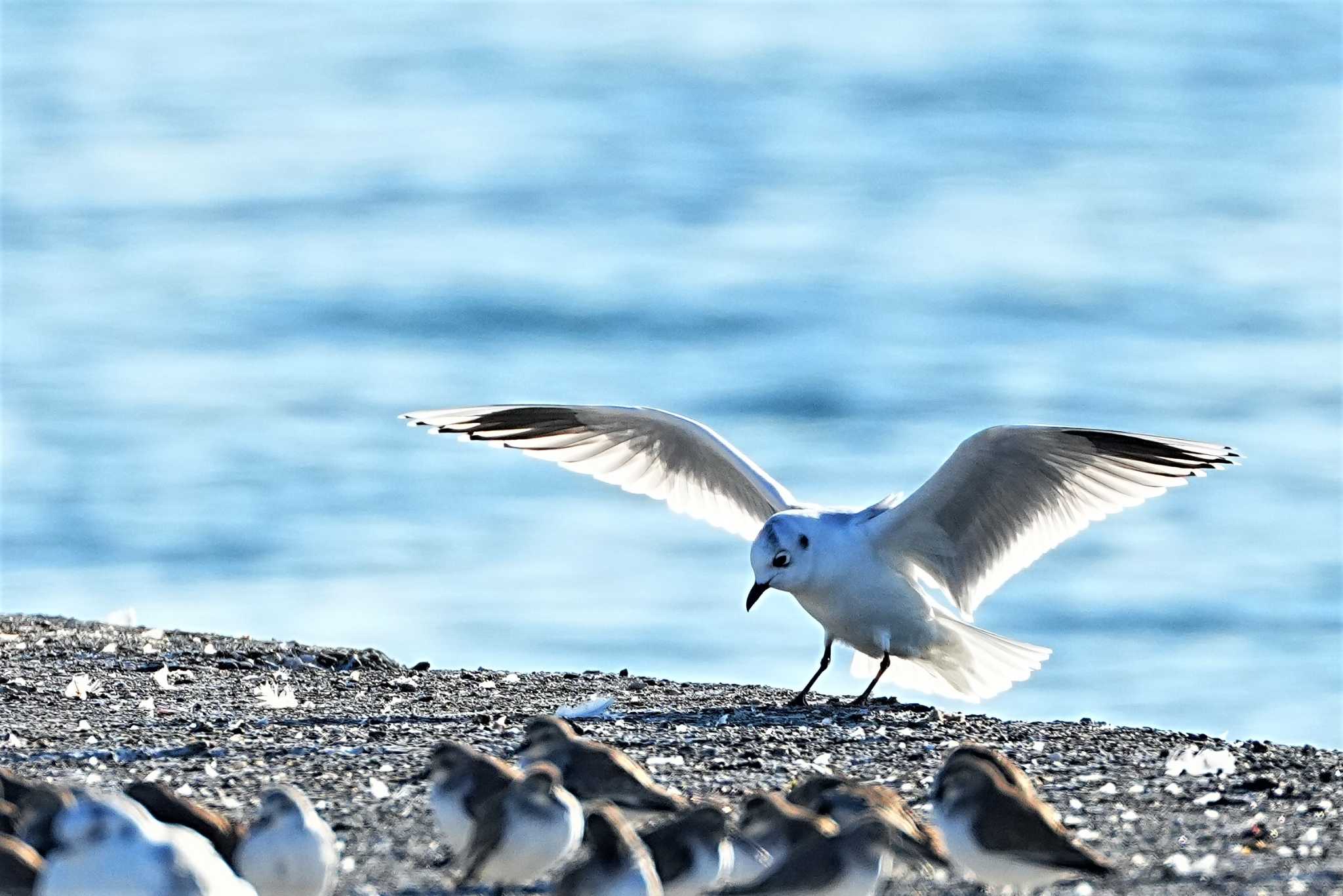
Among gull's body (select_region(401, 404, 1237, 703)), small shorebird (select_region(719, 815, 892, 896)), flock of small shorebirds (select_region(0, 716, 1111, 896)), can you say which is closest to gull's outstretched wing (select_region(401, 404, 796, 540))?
gull's body (select_region(401, 404, 1237, 703))

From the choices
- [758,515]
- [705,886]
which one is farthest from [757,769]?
[758,515]

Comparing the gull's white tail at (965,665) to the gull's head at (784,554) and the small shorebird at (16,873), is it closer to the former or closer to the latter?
the gull's head at (784,554)

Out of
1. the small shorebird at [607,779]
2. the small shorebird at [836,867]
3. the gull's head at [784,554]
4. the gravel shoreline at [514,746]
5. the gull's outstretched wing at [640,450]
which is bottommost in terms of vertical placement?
the gravel shoreline at [514,746]

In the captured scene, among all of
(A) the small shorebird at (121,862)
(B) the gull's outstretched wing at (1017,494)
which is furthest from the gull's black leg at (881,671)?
(A) the small shorebird at (121,862)

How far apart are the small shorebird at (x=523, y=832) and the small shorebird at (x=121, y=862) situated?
2.00ft

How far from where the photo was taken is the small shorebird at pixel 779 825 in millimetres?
4914

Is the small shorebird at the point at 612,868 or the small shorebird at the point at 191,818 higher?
the small shorebird at the point at 612,868

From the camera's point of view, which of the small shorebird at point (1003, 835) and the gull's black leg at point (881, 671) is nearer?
the small shorebird at point (1003, 835)

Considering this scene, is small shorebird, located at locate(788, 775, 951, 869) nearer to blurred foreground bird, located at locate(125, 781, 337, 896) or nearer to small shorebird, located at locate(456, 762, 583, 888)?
small shorebird, located at locate(456, 762, 583, 888)

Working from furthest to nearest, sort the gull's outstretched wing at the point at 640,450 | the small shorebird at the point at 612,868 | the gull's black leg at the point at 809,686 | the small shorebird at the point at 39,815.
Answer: the gull's outstretched wing at the point at 640,450, the gull's black leg at the point at 809,686, the small shorebird at the point at 39,815, the small shorebird at the point at 612,868

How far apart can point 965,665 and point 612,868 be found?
15.7 feet

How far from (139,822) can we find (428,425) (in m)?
5.08

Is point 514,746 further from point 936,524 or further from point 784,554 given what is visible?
point 936,524

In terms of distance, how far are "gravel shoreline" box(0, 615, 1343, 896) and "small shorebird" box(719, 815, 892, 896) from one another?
0.82 m
